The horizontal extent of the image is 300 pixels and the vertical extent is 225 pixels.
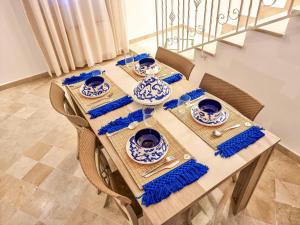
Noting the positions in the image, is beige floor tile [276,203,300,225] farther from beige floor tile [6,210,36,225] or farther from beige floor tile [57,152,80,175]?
beige floor tile [6,210,36,225]

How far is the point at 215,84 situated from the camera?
50.9 inches

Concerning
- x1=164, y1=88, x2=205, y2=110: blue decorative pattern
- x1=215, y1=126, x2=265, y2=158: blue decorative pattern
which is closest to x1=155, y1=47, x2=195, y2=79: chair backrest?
x1=164, y1=88, x2=205, y2=110: blue decorative pattern

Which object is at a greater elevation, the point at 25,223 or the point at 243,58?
the point at 243,58

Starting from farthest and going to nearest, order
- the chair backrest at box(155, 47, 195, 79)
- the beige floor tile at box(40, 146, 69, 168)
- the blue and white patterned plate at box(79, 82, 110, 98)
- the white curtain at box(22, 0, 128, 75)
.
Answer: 1. the white curtain at box(22, 0, 128, 75)
2. the beige floor tile at box(40, 146, 69, 168)
3. the chair backrest at box(155, 47, 195, 79)
4. the blue and white patterned plate at box(79, 82, 110, 98)

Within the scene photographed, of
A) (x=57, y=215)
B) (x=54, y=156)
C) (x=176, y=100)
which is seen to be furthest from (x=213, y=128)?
(x=54, y=156)

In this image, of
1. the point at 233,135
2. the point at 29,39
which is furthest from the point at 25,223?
the point at 29,39

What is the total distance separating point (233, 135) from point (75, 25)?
2.51 metres

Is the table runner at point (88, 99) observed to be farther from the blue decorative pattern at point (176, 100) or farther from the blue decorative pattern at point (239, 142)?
the blue decorative pattern at point (239, 142)

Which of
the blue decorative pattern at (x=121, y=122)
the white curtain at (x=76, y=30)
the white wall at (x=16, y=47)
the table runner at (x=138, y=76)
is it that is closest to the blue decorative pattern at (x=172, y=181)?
the blue decorative pattern at (x=121, y=122)

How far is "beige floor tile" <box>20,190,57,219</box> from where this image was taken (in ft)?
4.88

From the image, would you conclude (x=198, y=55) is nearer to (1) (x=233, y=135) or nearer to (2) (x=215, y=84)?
(2) (x=215, y=84)

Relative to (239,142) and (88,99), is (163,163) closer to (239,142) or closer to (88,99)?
(239,142)

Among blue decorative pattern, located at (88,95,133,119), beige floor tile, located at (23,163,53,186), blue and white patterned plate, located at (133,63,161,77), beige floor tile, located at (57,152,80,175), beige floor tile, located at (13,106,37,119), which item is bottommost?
beige floor tile, located at (23,163,53,186)

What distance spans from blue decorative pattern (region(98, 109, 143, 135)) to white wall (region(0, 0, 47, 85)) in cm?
220
